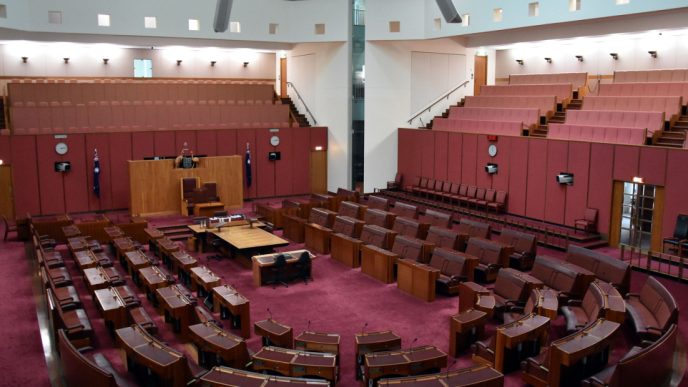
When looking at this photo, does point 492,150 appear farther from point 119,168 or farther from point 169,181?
point 119,168

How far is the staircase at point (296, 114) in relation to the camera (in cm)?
2403

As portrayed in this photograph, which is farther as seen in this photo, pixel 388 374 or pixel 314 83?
pixel 314 83

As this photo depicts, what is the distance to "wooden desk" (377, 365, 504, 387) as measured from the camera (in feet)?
22.0

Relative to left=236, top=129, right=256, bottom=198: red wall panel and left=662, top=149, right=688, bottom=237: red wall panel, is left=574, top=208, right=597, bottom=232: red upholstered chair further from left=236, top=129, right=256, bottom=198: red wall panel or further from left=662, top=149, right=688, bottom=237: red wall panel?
left=236, top=129, right=256, bottom=198: red wall panel

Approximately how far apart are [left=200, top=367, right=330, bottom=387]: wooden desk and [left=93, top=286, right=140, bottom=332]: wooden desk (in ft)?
9.68

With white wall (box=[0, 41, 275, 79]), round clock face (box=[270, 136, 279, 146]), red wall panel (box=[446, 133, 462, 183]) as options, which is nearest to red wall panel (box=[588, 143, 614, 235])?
red wall panel (box=[446, 133, 462, 183])

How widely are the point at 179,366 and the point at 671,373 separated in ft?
20.8

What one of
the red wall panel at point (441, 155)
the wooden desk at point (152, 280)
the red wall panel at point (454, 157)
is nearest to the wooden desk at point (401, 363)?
the wooden desk at point (152, 280)

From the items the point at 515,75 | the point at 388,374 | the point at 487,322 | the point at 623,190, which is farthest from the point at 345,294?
the point at 515,75

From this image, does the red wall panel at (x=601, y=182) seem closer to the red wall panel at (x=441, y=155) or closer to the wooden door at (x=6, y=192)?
the red wall panel at (x=441, y=155)

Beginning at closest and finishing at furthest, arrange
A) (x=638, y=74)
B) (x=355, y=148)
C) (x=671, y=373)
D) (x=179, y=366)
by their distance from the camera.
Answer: (x=179, y=366)
(x=671, y=373)
(x=638, y=74)
(x=355, y=148)

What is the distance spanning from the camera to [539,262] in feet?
37.8

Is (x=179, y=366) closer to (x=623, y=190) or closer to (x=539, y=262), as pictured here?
(x=539, y=262)

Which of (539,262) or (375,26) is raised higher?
(375,26)
